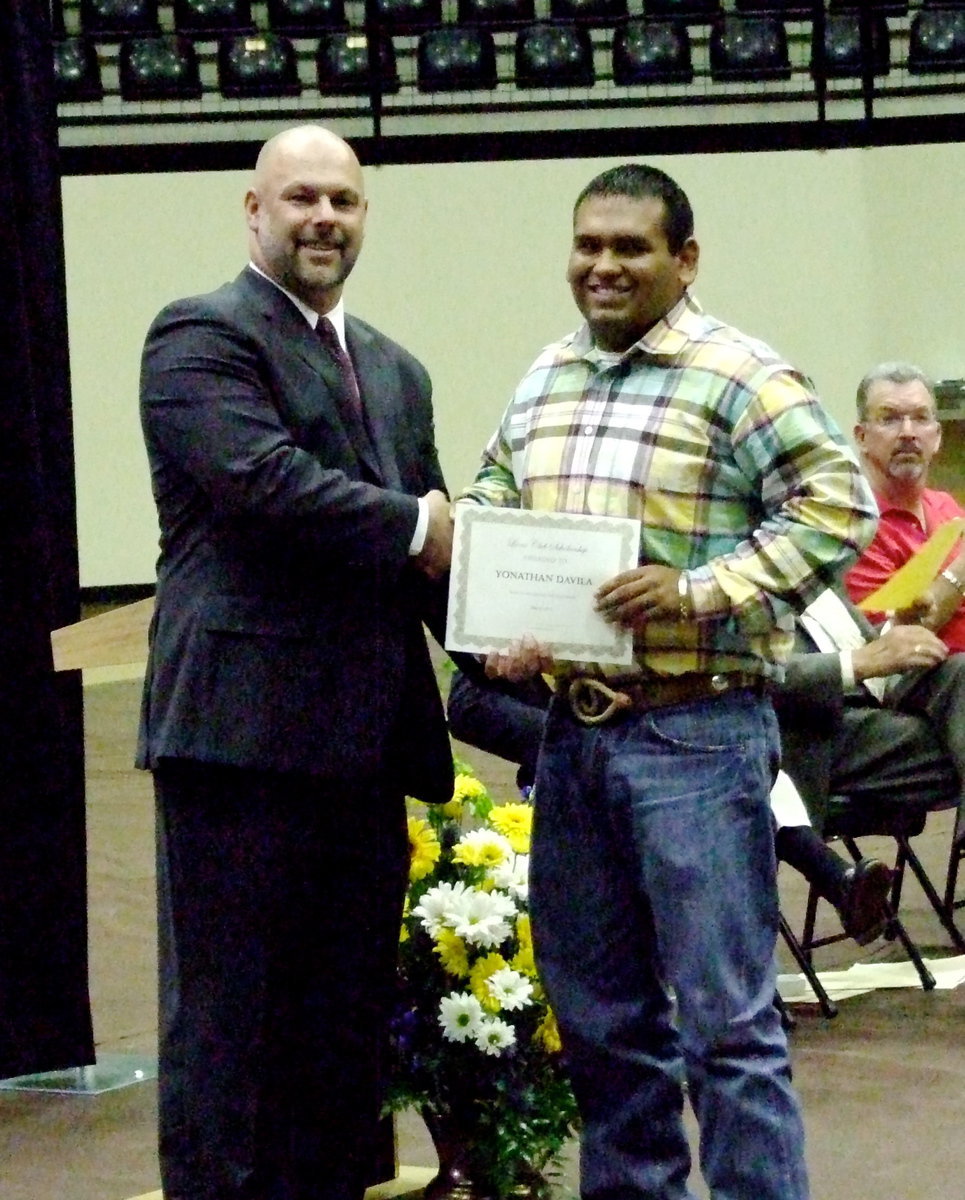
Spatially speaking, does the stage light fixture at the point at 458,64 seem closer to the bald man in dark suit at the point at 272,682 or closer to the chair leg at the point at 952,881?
the chair leg at the point at 952,881

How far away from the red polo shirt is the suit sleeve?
2.40m

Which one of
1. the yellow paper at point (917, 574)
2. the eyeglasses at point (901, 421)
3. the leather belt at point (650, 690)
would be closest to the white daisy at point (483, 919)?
the leather belt at point (650, 690)

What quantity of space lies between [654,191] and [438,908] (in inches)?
45.9

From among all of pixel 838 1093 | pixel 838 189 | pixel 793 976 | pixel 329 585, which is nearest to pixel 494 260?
pixel 838 189

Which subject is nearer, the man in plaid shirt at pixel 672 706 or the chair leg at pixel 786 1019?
the man in plaid shirt at pixel 672 706

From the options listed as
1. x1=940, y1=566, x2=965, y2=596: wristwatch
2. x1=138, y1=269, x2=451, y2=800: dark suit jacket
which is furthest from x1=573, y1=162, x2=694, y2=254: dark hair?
x1=940, y1=566, x2=965, y2=596: wristwatch

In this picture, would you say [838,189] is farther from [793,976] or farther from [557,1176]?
[557,1176]

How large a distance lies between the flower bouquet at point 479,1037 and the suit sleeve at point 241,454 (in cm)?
69

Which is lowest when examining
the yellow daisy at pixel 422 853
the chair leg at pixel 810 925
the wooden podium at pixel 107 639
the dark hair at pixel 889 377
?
the chair leg at pixel 810 925

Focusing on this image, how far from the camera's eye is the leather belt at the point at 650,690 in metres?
2.47

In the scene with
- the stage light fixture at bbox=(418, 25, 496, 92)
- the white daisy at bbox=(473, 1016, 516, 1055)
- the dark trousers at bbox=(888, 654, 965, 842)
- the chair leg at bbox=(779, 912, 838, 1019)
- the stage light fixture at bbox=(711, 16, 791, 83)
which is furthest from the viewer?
the stage light fixture at bbox=(418, 25, 496, 92)

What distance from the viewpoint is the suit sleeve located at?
2.45 meters

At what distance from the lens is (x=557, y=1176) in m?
3.16

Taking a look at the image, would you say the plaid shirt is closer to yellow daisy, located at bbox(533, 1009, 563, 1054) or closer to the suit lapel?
the suit lapel
